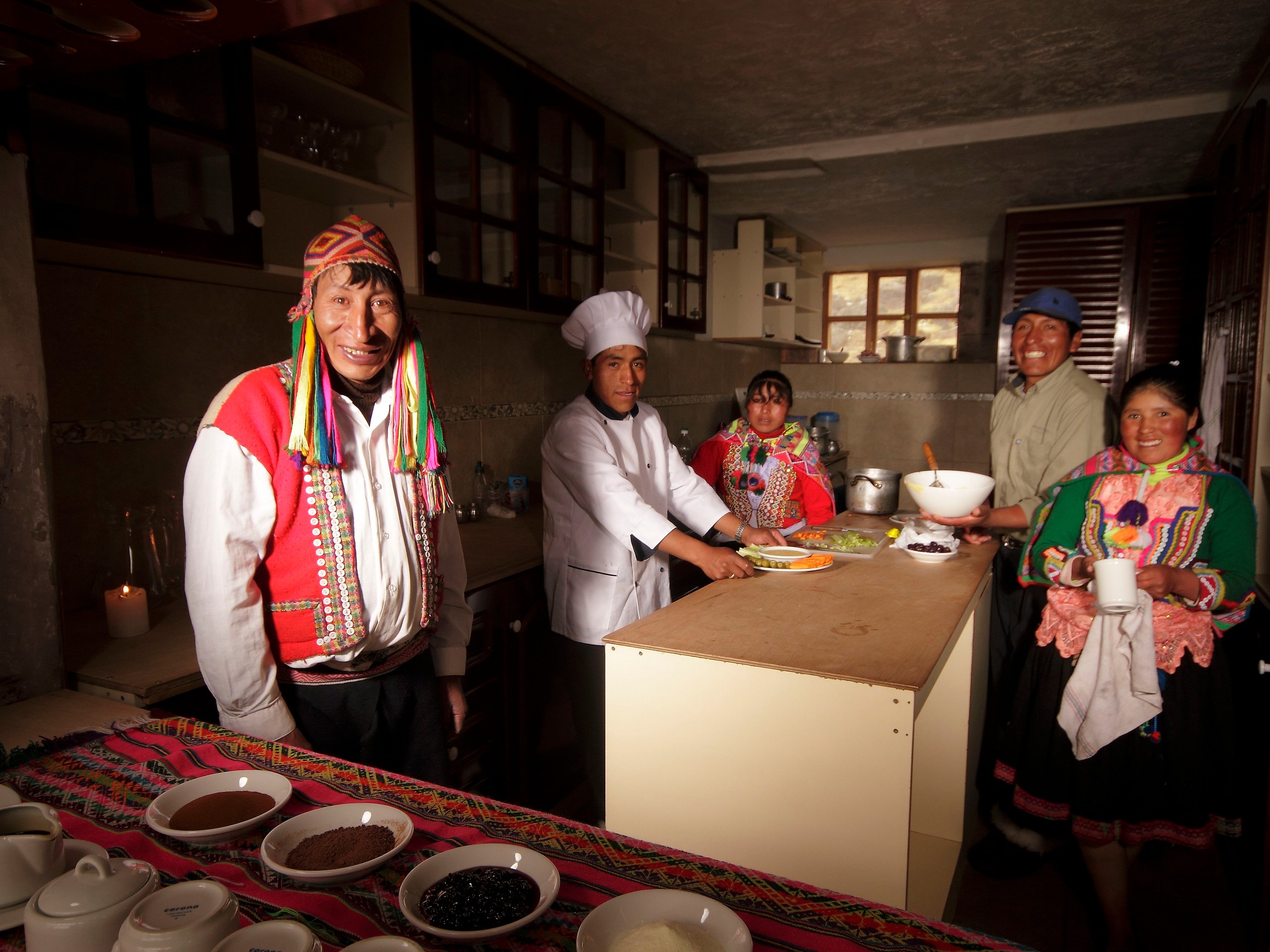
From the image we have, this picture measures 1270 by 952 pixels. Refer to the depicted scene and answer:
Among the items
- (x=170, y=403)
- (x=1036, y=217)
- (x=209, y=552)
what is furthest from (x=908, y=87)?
(x=209, y=552)

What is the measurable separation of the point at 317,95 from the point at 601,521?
135 centimetres

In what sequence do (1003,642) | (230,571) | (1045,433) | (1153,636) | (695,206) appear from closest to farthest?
1. (230,571)
2. (1153,636)
3. (1045,433)
4. (1003,642)
5. (695,206)

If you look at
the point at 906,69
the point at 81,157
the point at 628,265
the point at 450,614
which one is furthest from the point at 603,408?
the point at 906,69

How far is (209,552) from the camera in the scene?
3.75ft

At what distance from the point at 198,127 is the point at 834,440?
450 cm

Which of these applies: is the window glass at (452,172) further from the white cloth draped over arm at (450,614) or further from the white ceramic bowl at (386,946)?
the white ceramic bowl at (386,946)

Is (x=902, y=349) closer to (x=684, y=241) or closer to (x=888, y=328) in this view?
(x=888, y=328)

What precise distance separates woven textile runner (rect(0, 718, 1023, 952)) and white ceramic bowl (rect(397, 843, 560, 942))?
0.06 ft

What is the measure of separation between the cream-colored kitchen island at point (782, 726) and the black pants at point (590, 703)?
24.4 inches

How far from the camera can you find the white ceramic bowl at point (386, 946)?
2.11 feet

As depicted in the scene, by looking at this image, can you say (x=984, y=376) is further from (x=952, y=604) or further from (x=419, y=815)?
(x=419, y=815)

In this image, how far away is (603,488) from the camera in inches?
81.4

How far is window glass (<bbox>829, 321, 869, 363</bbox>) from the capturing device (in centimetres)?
677

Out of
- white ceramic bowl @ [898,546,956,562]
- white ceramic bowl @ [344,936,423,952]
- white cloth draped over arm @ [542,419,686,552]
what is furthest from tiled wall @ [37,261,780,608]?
white ceramic bowl @ [898,546,956,562]
